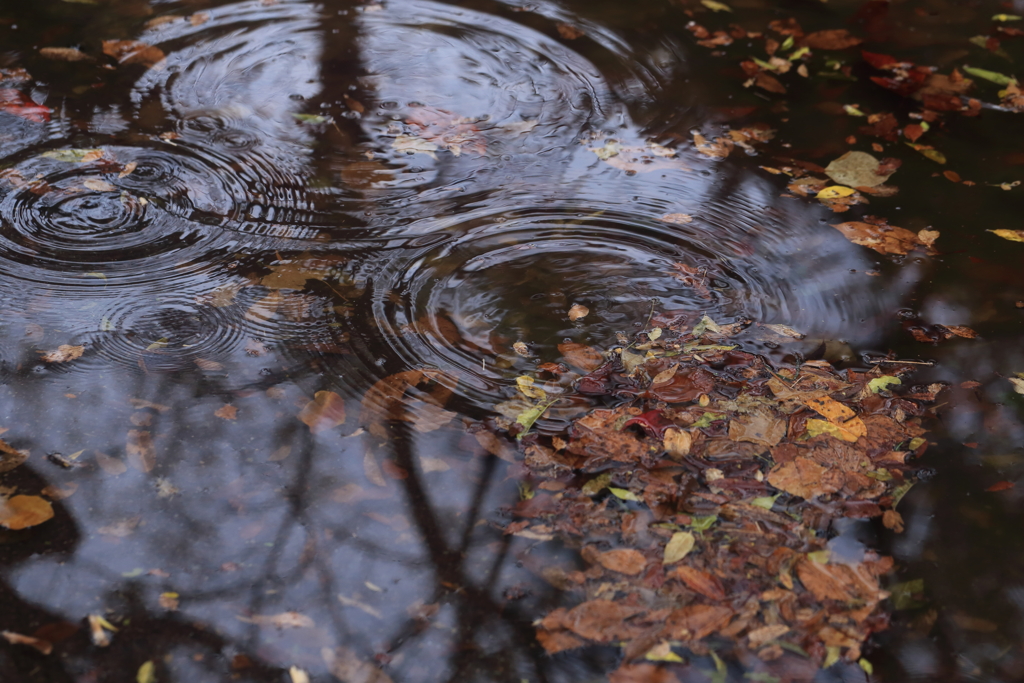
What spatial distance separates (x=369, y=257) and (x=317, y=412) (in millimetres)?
801

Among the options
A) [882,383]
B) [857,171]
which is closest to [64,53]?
[857,171]

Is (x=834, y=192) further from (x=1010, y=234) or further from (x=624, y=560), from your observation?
(x=624, y=560)

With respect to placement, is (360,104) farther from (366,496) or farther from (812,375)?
(812,375)

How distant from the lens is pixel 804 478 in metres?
2.27

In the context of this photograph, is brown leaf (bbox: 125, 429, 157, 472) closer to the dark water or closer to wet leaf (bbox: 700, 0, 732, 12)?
the dark water

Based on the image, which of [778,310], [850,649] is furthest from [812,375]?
[850,649]

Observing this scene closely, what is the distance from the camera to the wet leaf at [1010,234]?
10.7 feet

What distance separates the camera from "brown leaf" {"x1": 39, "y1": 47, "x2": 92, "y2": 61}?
4.06m

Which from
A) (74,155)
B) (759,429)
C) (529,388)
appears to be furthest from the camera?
(74,155)

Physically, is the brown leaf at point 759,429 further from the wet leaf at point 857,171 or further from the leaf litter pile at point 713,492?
the wet leaf at point 857,171

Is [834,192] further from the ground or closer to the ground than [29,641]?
further from the ground

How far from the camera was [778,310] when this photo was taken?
9.43ft

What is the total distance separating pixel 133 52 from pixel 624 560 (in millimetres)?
3955

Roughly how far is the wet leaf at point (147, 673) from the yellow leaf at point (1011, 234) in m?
3.65
